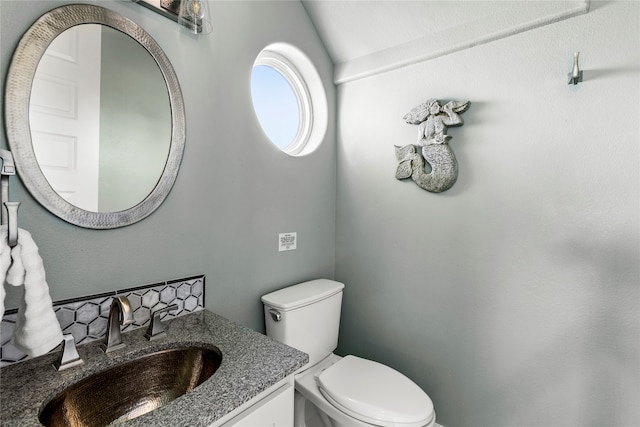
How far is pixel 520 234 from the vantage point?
1.37 m

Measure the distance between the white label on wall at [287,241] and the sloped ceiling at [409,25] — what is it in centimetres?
105

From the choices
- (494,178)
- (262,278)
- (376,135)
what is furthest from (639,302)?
(262,278)

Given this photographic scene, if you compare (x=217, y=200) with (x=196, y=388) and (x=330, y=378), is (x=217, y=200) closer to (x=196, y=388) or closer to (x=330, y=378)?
(x=196, y=388)

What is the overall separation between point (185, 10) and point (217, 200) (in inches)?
29.5

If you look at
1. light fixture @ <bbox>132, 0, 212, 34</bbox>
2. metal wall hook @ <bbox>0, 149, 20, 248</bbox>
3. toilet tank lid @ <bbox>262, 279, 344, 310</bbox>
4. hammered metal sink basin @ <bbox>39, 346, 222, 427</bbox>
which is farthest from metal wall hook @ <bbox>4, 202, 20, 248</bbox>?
toilet tank lid @ <bbox>262, 279, 344, 310</bbox>

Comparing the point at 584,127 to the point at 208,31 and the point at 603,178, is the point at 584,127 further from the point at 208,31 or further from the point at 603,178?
the point at 208,31

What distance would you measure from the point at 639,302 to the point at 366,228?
3.95 ft

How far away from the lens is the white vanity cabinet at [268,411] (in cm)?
75

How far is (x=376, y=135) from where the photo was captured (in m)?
1.80

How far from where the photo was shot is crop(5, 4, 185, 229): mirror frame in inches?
33.4

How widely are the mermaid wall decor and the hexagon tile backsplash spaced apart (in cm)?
120

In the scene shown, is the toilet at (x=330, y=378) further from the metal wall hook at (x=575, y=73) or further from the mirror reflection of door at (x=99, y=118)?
the metal wall hook at (x=575, y=73)

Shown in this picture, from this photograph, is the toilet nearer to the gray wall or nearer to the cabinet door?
the gray wall

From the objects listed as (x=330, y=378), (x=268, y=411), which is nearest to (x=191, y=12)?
(x=268, y=411)
